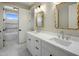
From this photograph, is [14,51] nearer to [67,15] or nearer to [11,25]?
[67,15]

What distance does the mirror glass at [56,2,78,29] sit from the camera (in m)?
1.77

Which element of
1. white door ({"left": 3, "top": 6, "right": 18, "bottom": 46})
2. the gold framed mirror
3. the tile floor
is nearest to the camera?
the gold framed mirror

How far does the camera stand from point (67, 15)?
78.4 inches

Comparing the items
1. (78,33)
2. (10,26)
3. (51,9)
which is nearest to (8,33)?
(10,26)

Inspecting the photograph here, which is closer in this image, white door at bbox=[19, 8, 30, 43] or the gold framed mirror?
the gold framed mirror

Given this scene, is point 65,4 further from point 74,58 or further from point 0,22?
point 0,22

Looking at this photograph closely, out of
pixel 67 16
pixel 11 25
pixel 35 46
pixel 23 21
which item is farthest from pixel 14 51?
pixel 11 25

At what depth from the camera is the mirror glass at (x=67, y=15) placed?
177 centimetres

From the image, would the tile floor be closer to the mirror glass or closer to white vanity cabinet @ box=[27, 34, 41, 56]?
white vanity cabinet @ box=[27, 34, 41, 56]

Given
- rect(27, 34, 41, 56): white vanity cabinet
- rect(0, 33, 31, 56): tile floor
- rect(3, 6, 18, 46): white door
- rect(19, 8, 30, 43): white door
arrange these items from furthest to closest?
rect(3, 6, 18, 46): white door
rect(19, 8, 30, 43): white door
rect(0, 33, 31, 56): tile floor
rect(27, 34, 41, 56): white vanity cabinet

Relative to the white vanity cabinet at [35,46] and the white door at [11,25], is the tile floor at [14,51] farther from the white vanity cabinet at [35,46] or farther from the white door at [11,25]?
the white door at [11,25]

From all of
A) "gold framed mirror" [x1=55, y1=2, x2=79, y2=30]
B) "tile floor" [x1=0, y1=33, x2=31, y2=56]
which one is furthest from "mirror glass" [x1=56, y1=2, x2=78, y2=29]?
"tile floor" [x1=0, y1=33, x2=31, y2=56]

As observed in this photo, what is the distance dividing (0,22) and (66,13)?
111 inches

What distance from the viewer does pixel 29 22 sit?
4.31 meters
